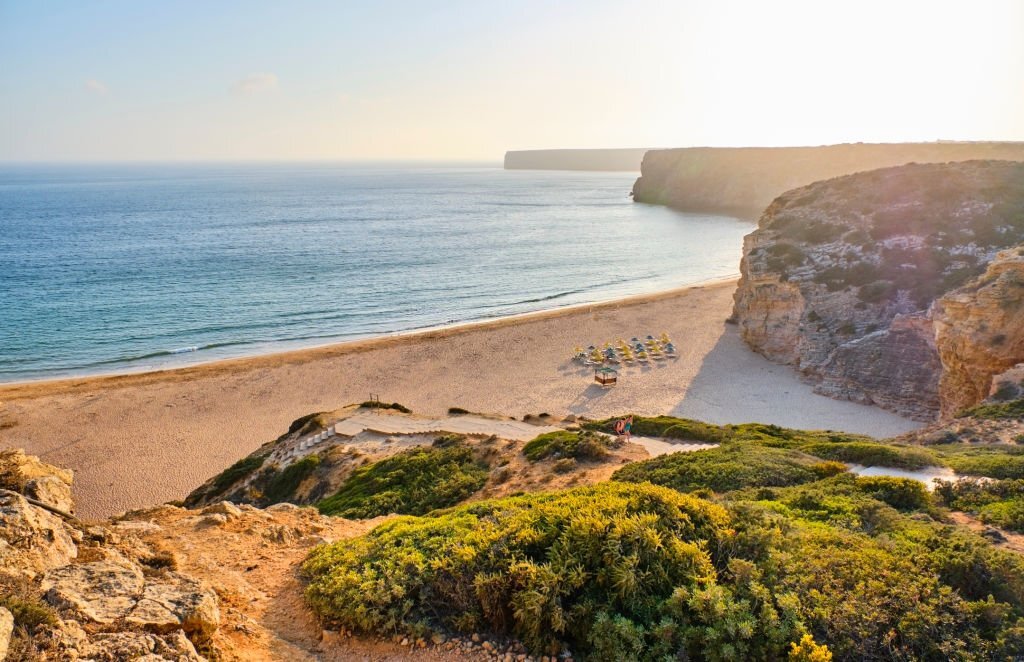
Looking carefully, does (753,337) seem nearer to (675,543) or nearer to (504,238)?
(675,543)

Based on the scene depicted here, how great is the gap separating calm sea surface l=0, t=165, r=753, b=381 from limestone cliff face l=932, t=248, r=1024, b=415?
31183mm

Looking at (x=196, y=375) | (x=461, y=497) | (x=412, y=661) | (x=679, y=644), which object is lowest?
(x=196, y=375)

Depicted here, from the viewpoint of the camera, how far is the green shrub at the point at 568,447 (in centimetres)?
1521

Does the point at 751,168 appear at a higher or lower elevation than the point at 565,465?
higher

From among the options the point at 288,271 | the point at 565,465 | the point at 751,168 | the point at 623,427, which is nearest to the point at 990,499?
the point at 565,465

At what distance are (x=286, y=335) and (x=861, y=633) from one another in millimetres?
40939

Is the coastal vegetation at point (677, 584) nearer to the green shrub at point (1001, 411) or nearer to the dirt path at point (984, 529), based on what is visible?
the dirt path at point (984, 529)

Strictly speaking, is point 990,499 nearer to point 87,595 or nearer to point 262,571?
point 262,571

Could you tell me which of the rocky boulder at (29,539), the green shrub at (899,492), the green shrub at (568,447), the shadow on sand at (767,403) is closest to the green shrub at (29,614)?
the rocky boulder at (29,539)

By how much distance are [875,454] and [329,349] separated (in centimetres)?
3245

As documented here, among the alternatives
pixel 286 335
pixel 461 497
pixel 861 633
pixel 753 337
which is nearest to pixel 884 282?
pixel 753 337

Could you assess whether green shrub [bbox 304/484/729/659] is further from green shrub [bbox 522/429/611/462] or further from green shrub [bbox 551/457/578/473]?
green shrub [bbox 522/429/611/462]

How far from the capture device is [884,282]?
31.2 metres

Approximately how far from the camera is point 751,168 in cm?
12169
